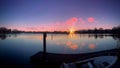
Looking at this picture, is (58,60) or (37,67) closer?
(58,60)

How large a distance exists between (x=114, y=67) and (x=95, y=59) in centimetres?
78

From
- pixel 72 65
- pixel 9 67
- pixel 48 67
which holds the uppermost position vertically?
pixel 72 65

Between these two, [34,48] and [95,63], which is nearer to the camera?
[95,63]

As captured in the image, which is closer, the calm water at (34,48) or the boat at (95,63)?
the boat at (95,63)

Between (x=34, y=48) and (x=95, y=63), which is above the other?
(x=95, y=63)

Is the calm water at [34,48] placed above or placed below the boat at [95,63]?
below

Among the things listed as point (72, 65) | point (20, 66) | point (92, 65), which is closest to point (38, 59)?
point (20, 66)

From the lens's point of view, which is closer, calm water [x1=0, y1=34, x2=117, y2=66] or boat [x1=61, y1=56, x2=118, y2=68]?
boat [x1=61, y1=56, x2=118, y2=68]

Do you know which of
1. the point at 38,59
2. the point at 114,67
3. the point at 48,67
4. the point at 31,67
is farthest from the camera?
the point at 31,67

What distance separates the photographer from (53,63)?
5785 millimetres

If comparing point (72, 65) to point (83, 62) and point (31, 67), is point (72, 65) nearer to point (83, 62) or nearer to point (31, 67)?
point (83, 62)

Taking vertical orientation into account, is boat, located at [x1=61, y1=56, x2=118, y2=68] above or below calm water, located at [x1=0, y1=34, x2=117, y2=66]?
above

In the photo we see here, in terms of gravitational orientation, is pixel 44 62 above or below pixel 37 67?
above

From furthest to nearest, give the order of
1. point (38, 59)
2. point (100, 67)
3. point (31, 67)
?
point (31, 67)
point (38, 59)
point (100, 67)
